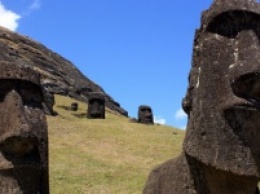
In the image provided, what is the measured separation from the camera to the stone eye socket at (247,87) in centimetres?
512

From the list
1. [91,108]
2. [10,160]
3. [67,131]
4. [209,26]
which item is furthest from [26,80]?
[91,108]

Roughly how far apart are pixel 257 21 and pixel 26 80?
381cm

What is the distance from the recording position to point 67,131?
3169 centimetres

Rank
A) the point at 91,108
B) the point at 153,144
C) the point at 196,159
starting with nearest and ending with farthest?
the point at 196,159
the point at 153,144
the point at 91,108

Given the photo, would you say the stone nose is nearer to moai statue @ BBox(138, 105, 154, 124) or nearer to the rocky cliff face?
moai statue @ BBox(138, 105, 154, 124)

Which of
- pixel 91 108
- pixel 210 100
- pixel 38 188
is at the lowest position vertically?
pixel 38 188

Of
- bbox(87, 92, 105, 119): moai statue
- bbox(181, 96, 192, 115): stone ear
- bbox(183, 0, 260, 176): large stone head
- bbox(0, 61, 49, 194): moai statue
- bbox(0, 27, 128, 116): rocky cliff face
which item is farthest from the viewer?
bbox(0, 27, 128, 116): rocky cliff face

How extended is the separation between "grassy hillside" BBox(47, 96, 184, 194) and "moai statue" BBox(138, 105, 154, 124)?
15.8 feet

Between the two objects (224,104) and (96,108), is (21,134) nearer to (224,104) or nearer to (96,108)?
(224,104)

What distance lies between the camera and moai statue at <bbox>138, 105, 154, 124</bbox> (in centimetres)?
4284

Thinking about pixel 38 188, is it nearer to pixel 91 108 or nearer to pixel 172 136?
pixel 172 136

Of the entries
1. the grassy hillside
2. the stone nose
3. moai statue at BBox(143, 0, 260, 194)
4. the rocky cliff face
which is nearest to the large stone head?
moai statue at BBox(143, 0, 260, 194)

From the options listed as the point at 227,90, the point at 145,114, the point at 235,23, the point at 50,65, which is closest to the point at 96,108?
the point at 145,114

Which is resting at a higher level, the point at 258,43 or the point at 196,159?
the point at 258,43
